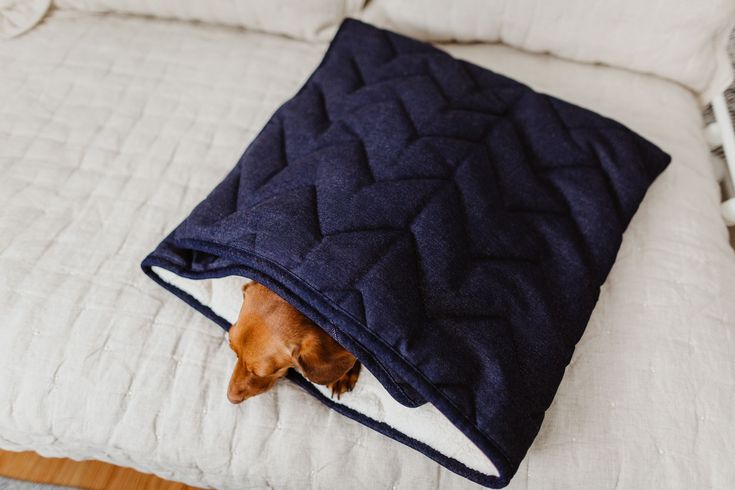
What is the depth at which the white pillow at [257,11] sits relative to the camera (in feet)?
4.53

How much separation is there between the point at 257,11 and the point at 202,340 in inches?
36.7

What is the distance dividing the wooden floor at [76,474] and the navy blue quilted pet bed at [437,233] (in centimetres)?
54

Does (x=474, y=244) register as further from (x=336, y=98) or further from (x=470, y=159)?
(x=336, y=98)

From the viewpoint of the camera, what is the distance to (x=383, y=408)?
2.86 ft

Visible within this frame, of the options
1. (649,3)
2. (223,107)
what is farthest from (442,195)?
(649,3)

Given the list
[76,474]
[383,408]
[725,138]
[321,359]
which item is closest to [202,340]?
[321,359]

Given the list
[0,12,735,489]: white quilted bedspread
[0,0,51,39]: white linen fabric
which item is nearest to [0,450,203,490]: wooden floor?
[0,12,735,489]: white quilted bedspread

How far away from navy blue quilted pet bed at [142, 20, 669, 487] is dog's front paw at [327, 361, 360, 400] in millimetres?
21

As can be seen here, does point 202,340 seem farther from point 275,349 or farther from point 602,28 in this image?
point 602,28

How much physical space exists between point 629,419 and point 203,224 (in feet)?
2.73

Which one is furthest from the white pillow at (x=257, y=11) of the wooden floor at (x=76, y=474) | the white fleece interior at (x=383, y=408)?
the wooden floor at (x=76, y=474)

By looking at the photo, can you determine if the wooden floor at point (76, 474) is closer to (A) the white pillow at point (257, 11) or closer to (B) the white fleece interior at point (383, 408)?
(B) the white fleece interior at point (383, 408)

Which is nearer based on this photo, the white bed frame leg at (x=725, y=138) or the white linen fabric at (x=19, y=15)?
the white bed frame leg at (x=725, y=138)

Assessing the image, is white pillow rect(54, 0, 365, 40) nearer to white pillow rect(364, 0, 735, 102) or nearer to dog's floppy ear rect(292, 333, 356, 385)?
white pillow rect(364, 0, 735, 102)
